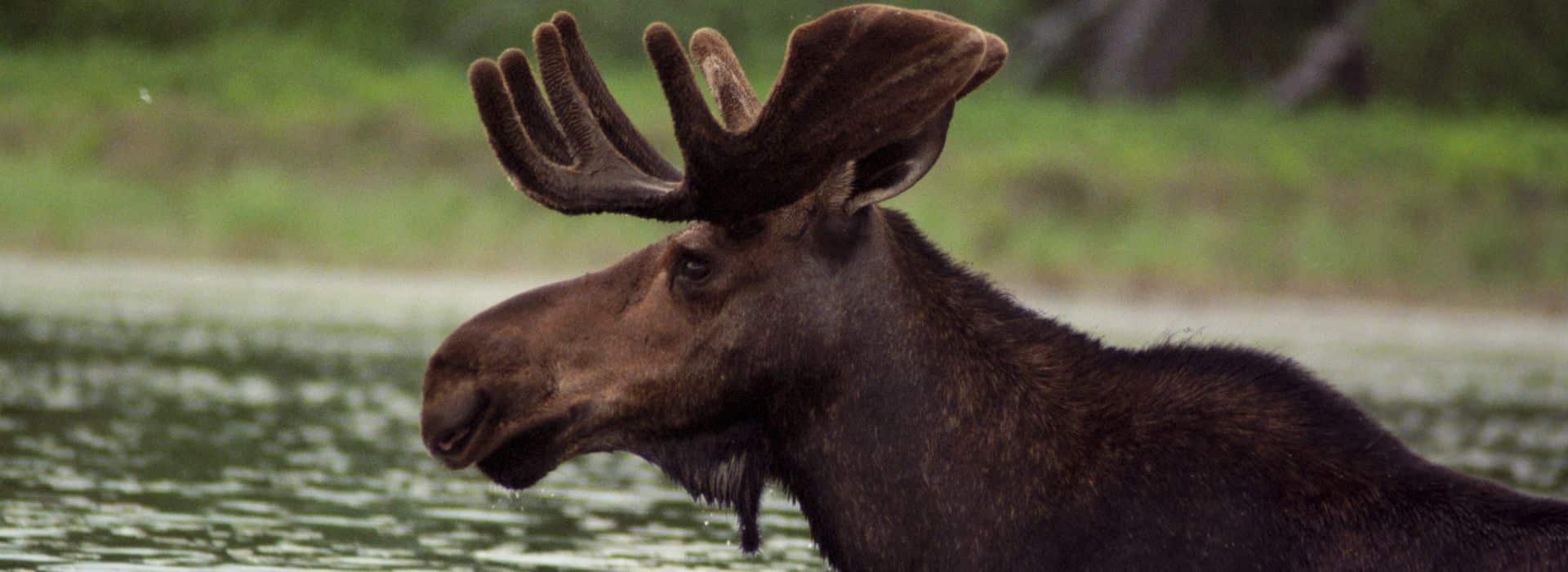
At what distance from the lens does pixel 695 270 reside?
18.5 feet

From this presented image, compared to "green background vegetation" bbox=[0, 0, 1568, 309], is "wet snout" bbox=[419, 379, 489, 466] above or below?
below

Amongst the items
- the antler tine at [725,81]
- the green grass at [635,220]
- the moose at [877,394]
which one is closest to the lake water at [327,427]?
the moose at [877,394]

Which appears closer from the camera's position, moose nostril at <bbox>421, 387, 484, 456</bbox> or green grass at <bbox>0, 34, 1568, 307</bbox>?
moose nostril at <bbox>421, 387, 484, 456</bbox>

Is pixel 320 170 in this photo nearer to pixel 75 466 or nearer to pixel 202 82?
pixel 202 82

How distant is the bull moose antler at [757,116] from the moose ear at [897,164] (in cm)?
6

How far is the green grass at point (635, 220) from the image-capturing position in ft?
92.1

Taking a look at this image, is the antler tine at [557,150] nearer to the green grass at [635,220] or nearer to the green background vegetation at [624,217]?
the green background vegetation at [624,217]

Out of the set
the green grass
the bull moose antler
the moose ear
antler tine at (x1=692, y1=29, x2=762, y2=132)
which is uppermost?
the green grass

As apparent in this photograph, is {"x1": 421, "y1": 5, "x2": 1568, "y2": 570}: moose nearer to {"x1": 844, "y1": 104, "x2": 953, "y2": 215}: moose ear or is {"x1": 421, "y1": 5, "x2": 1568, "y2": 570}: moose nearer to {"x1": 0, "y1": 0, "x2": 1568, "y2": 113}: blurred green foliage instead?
{"x1": 844, "y1": 104, "x2": 953, "y2": 215}: moose ear

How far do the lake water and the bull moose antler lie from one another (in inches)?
34.6

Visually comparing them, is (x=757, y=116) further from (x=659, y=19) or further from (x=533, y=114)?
(x=659, y=19)

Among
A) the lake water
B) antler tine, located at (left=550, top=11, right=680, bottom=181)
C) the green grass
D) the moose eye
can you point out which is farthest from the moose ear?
the green grass

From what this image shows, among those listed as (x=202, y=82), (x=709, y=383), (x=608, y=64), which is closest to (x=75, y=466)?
(x=709, y=383)

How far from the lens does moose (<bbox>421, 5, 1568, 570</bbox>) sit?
17.9 ft
